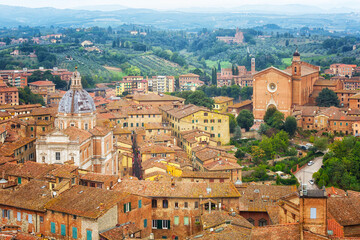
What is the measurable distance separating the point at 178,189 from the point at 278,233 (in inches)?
338

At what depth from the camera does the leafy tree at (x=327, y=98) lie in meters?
72.4

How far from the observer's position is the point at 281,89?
7369cm

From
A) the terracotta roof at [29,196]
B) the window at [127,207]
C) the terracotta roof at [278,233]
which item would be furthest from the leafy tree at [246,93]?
the terracotta roof at [278,233]

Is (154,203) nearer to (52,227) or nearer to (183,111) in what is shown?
(52,227)

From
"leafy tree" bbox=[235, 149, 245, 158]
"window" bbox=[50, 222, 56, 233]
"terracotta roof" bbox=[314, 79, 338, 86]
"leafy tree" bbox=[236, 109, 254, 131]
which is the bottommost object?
"leafy tree" bbox=[235, 149, 245, 158]

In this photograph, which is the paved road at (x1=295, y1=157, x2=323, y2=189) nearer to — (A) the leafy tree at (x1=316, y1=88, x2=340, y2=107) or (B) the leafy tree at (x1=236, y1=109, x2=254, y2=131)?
(B) the leafy tree at (x1=236, y1=109, x2=254, y2=131)

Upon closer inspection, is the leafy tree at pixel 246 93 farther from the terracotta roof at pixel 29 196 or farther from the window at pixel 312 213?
the window at pixel 312 213

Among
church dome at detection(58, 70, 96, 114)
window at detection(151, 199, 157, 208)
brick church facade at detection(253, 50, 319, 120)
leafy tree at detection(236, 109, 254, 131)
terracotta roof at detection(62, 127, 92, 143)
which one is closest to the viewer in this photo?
window at detection(151, 199, 157, 208)

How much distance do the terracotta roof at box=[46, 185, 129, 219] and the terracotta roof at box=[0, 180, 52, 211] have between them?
686mm

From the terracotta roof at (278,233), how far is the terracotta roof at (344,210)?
17.8ft

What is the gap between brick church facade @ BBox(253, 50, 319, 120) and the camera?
2879 inches

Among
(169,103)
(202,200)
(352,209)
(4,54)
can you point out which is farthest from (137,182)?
(4,54)

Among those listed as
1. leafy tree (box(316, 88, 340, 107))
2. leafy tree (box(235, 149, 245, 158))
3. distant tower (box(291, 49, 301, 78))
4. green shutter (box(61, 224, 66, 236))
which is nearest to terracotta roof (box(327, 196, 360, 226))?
green shutter (box(61, 224, 66, 236))

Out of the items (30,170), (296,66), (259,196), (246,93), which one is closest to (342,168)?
(259,196)
